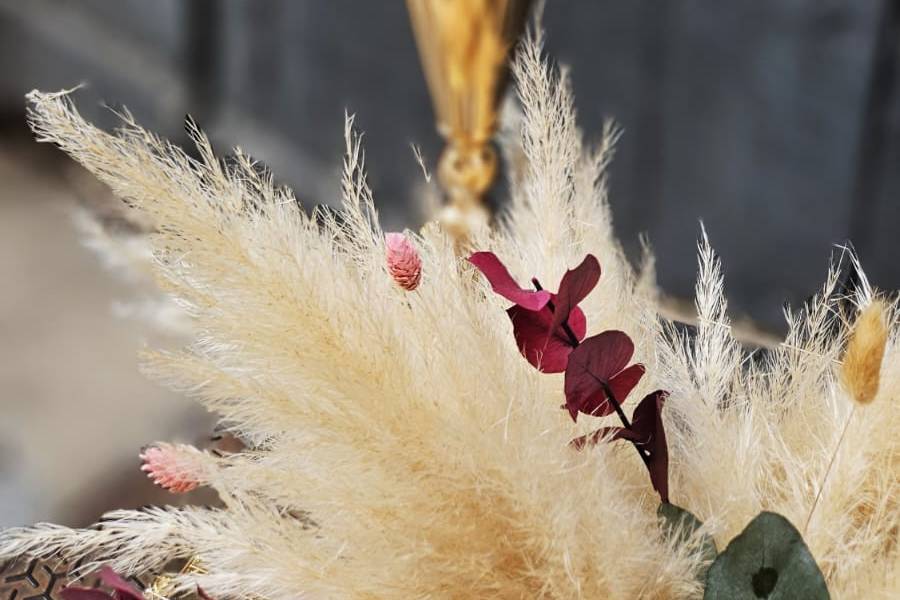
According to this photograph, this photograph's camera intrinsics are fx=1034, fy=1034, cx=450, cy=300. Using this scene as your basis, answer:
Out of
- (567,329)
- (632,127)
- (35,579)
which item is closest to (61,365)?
(632,127)

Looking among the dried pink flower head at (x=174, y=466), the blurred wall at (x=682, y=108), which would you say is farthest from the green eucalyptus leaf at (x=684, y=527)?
the blurred wall at (x=682, y=108)

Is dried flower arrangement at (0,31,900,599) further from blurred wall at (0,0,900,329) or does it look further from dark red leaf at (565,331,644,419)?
blurred wall at (0,0,900,329)

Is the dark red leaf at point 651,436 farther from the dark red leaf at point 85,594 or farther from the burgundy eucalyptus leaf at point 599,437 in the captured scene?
the dark red leaf at point 85,594

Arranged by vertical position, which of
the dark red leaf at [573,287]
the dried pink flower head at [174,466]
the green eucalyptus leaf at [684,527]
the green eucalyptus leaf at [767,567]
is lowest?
the green eucalyptus leaf at [767,567]

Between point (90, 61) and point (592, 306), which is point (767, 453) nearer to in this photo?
point (592, 306)

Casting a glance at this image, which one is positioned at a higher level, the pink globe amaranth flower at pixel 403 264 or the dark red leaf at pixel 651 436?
the pink globe amaranth flower at pixel 403 264

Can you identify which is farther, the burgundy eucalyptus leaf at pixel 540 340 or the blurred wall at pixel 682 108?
the blurred wall at pixel 682 108
